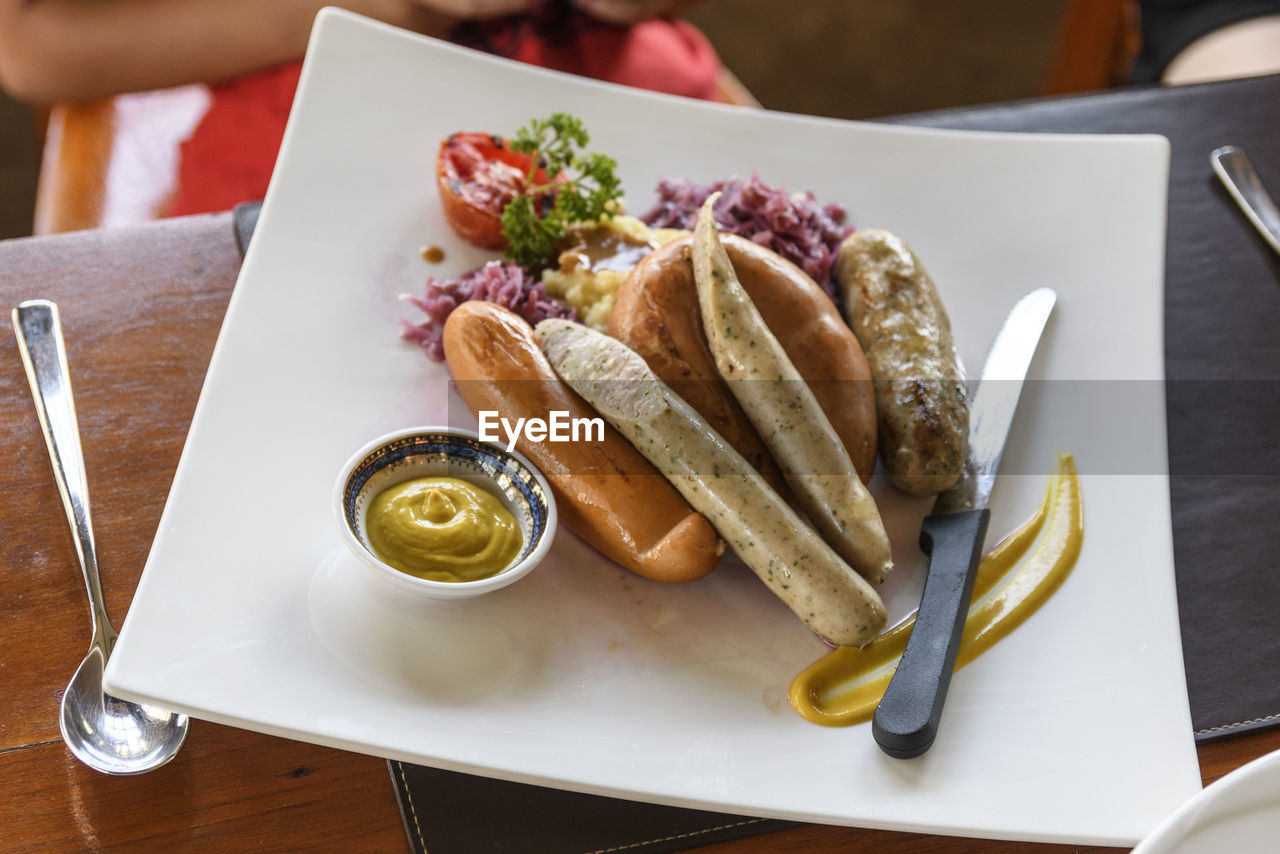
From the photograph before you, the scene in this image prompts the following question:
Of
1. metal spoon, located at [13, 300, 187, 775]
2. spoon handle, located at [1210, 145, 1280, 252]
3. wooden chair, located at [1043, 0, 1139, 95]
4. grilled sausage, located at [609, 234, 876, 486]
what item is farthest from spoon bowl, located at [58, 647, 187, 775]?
wooden chair, located at [1043, 0, 1139, 95]

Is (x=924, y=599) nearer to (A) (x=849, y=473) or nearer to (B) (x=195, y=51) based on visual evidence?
(A) (x=849, y=473)

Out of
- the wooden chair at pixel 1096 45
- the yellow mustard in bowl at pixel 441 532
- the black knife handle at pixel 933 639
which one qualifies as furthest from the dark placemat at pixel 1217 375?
the yellow mustard in bowl at pixel 441 532

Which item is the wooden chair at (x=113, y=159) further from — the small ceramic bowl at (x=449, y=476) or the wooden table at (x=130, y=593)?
the small ceramic bowl at (x=449, y=476)

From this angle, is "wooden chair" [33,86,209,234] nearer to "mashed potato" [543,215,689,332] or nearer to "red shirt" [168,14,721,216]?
"red shirt" [168,14,721,216]

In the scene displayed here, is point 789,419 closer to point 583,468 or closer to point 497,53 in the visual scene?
point 583,468

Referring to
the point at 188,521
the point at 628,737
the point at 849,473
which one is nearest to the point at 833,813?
the point at 628,737

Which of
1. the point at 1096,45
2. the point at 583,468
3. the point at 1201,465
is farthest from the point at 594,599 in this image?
the point at 1096,45
